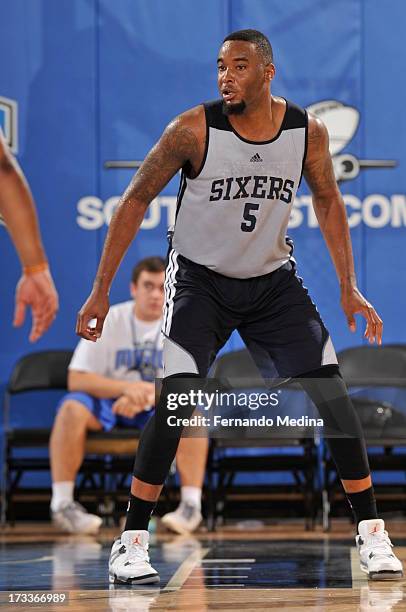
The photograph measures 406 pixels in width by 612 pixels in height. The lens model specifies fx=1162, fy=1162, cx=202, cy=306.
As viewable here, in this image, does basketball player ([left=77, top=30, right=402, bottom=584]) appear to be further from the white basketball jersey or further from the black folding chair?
the black folding chair

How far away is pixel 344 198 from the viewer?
7645mm

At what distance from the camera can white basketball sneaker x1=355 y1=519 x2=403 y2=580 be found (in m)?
3.79

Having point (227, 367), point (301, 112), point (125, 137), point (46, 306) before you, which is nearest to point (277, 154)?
point (301, 112)

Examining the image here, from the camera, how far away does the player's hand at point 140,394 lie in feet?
21.5

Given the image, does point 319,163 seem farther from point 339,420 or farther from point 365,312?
point 339,420

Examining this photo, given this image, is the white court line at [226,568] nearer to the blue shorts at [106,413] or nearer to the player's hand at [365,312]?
the player's hand at [365,312]

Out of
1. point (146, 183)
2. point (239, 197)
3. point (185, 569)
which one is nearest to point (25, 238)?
point (146, 183)

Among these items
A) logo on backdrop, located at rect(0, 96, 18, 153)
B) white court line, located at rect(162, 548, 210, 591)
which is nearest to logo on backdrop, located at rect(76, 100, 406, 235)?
logo on backdrop, located at rect(0, 96, 18, 153)

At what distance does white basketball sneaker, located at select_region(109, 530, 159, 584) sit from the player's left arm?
1.02m

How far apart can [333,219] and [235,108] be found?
0.56 metres

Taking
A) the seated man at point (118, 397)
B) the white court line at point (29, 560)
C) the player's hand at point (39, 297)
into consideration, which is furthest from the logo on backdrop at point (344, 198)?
the player's hand at point (39, 297)

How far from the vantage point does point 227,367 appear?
23.3ft

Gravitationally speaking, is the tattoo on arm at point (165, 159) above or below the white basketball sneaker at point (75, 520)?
above

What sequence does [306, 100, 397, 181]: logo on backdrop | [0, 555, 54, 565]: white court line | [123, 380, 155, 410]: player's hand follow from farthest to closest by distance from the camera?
[306, 100, 397, 181]: logo on backdrop
[123, 380, 155, 410]: player's hand
[0, 555, 54, 565]: white court line
